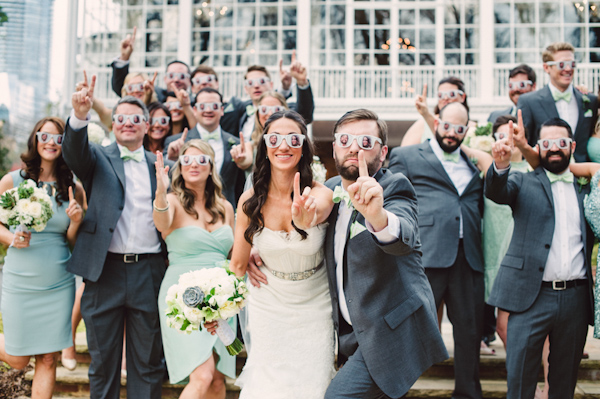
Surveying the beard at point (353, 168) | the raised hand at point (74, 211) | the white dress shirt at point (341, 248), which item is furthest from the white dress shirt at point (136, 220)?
the beard at point (353, 168)

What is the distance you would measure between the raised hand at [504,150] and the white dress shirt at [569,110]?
170 centimetres

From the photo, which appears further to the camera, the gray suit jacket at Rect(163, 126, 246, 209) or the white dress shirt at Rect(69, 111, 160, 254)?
the gray suit jacket at Rect(163, 126, 246, 209)

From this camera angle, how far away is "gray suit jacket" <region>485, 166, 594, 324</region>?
12.3 ft

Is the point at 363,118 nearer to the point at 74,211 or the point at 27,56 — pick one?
the point at 74,211

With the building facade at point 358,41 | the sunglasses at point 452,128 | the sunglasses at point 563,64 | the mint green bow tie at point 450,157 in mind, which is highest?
the building facade at point 358,41

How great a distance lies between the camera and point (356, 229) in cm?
274

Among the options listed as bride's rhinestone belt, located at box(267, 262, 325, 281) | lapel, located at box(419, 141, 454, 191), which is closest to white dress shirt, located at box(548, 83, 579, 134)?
lapel, located at box(419, 141, 454, 191)

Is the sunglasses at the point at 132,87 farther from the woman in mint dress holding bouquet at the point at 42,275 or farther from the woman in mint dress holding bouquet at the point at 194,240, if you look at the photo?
the woman in mint dress holding bouquet at the point at 194,240

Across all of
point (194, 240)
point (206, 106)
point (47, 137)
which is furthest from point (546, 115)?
point (47, 137)

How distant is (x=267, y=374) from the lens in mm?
3154

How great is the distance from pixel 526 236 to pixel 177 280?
2.46m

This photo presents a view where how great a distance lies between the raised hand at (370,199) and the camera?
2.36 meters

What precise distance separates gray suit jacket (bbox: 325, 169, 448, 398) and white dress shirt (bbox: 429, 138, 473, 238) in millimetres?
1727

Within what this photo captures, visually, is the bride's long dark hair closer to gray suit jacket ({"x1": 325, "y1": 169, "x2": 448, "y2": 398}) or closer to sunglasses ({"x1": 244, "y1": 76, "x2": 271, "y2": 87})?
gray suit jacket ({"x1": 325, "y1": 169, "x2": 448, "y2": 398})
